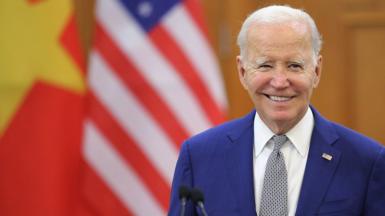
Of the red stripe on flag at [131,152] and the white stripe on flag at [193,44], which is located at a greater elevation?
the white stripe on flag at [193,44]

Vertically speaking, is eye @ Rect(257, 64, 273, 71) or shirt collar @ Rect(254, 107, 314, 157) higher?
eye @ Rect(257, 64, 273, 71)

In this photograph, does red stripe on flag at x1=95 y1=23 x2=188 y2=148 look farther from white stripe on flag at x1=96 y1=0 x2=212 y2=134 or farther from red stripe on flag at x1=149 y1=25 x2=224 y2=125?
red stripe on flag at x1=149 y1=25 x2=224 y2=125

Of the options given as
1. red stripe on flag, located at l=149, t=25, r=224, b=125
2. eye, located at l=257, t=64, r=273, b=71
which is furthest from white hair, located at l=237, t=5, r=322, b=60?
red stripe on flag, located at l=149, t=25, r=224, b=125

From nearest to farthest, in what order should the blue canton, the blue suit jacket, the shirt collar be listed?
the blue suit jacket, the shirt collar, the blue canton

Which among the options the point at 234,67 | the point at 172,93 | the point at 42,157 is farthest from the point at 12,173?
the point at 234,67

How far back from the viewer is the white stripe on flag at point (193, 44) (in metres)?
3.16

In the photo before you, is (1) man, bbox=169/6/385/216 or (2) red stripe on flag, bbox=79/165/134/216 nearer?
(1) man, bbox=169/6/385/216

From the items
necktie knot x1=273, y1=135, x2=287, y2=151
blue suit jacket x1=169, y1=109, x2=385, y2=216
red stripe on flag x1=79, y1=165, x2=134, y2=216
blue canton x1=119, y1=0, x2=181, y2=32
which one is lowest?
red stripe on flag x1=79, y1=165, x2=134, y2=216

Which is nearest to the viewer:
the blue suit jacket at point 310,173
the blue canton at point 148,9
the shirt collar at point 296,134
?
the blue suit jacket at point 310,173

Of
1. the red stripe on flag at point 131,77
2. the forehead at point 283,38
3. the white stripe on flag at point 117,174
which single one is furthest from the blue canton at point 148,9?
the forehead at point 283,38

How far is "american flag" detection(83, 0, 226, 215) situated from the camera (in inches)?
123

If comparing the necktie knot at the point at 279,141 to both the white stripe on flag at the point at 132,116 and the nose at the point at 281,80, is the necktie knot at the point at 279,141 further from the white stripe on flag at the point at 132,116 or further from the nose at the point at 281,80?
the white stripe on flag at the point at 132,116

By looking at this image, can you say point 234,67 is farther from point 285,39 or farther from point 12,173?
point 285,39

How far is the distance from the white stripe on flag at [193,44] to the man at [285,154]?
122 centimetres
